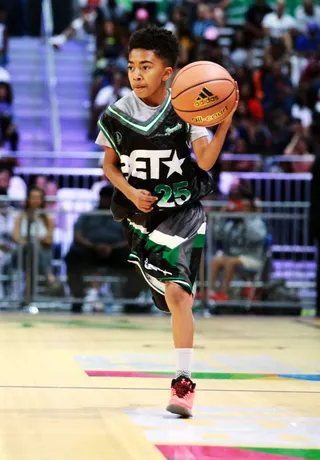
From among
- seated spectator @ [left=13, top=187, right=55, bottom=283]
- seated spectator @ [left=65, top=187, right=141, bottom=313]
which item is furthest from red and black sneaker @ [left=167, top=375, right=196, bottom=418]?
seated spectator @ [left=13, top=187, right=55, bottom=283]

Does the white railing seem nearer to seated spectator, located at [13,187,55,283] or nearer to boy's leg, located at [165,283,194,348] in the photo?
seated spectator, located at [13,187,55,283]

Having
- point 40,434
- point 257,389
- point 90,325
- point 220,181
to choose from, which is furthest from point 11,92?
point 40,434

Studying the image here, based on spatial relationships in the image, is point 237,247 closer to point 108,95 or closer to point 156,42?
point 108,95

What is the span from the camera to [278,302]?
12398 mm

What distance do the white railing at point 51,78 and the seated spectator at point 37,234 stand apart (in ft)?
21.2

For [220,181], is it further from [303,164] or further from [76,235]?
[76,235]

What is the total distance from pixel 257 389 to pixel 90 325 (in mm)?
4800

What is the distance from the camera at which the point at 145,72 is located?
521 centimetres

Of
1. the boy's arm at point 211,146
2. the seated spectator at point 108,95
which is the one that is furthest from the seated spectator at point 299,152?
the boy's arm at point 211,146

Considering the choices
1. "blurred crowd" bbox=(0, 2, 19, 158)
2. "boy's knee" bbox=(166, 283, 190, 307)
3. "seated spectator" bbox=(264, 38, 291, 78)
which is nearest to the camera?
"boy's knee" bbox=(166, 283, 190, 307)

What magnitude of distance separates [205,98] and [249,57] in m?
A: 15.1

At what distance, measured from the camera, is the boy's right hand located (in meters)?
5.06

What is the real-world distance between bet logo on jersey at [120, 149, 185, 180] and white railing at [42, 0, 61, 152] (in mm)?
13596

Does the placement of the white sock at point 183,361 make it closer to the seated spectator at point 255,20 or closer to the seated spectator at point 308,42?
the seated spectator at point 308,42
